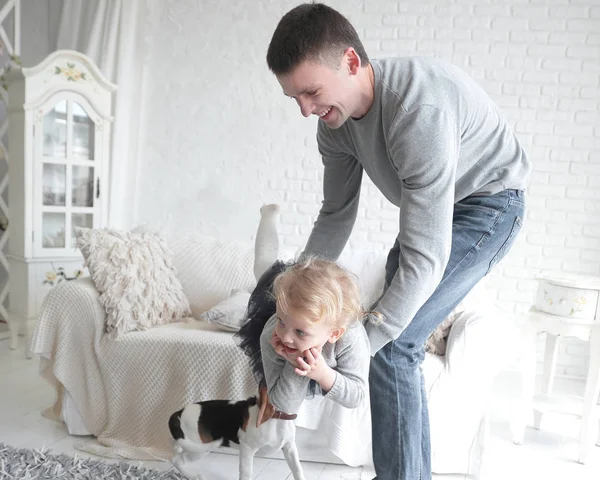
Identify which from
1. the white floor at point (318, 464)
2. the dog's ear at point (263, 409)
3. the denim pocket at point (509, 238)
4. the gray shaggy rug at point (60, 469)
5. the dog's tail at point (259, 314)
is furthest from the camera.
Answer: the white floor at point (318, 464)

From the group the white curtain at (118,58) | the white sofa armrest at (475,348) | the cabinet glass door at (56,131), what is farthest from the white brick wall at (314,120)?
the white sofa armrest at (475,348)

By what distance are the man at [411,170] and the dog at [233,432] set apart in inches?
20.5

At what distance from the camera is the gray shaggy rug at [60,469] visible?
6.48ft

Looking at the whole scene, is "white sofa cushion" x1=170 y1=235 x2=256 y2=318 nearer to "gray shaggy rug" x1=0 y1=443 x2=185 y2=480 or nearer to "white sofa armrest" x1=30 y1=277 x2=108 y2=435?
"white sofa armrest" x1=30 y1=277 x2=108 y2=435

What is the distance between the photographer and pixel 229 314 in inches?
98.6

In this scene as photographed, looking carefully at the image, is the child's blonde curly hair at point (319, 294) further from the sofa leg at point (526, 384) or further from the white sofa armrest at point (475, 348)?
the sofa leg at point (526, 384)

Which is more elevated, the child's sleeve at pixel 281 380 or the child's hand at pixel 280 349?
the child's hand at pixel 280 349

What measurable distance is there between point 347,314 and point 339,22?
618 mm

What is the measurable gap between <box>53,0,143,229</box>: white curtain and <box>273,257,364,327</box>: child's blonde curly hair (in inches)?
118

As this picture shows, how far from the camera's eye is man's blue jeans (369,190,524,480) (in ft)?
4.59

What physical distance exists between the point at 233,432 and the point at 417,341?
0.78 m

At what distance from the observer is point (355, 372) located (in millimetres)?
1335

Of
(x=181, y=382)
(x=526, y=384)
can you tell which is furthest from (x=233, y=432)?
(x=526, y=384)

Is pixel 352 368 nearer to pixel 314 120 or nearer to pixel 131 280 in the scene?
pixel 131 280
